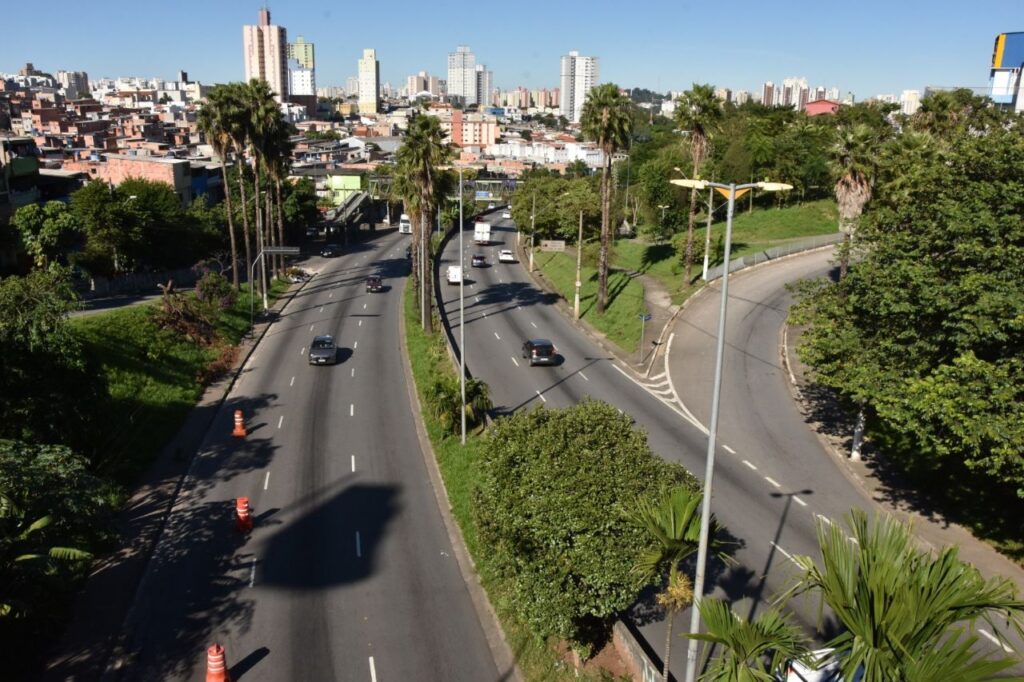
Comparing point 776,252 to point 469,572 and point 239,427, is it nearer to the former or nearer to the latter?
point 239,427

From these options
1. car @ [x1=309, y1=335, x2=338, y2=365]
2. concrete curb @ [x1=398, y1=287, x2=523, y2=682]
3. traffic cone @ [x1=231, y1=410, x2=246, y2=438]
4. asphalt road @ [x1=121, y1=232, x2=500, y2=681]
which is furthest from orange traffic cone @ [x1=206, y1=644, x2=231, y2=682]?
car @ [x1=309, y1=335, x2=338, y2=365]

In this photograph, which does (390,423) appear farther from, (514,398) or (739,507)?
(739,507)

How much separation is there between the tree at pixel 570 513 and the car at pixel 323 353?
25.2 metres

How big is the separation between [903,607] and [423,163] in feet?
129

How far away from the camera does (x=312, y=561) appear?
21594 mm

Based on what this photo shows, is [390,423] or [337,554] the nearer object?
[337,554]

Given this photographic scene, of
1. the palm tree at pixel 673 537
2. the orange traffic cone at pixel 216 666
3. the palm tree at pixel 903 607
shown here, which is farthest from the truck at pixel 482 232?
the palm tree at pixel 903 607

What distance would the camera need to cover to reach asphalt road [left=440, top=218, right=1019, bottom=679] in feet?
Answer: 65.5

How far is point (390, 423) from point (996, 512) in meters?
22.7

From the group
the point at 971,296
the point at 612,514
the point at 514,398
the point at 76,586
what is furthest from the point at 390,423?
the point at 971,296

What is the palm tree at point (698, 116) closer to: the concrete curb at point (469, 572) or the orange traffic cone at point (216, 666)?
the concrete curb at point (469, 572)

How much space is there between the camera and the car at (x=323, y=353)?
41750mm

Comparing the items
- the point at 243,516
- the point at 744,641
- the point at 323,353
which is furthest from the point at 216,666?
the point at 323,353

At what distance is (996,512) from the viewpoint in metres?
23.3
